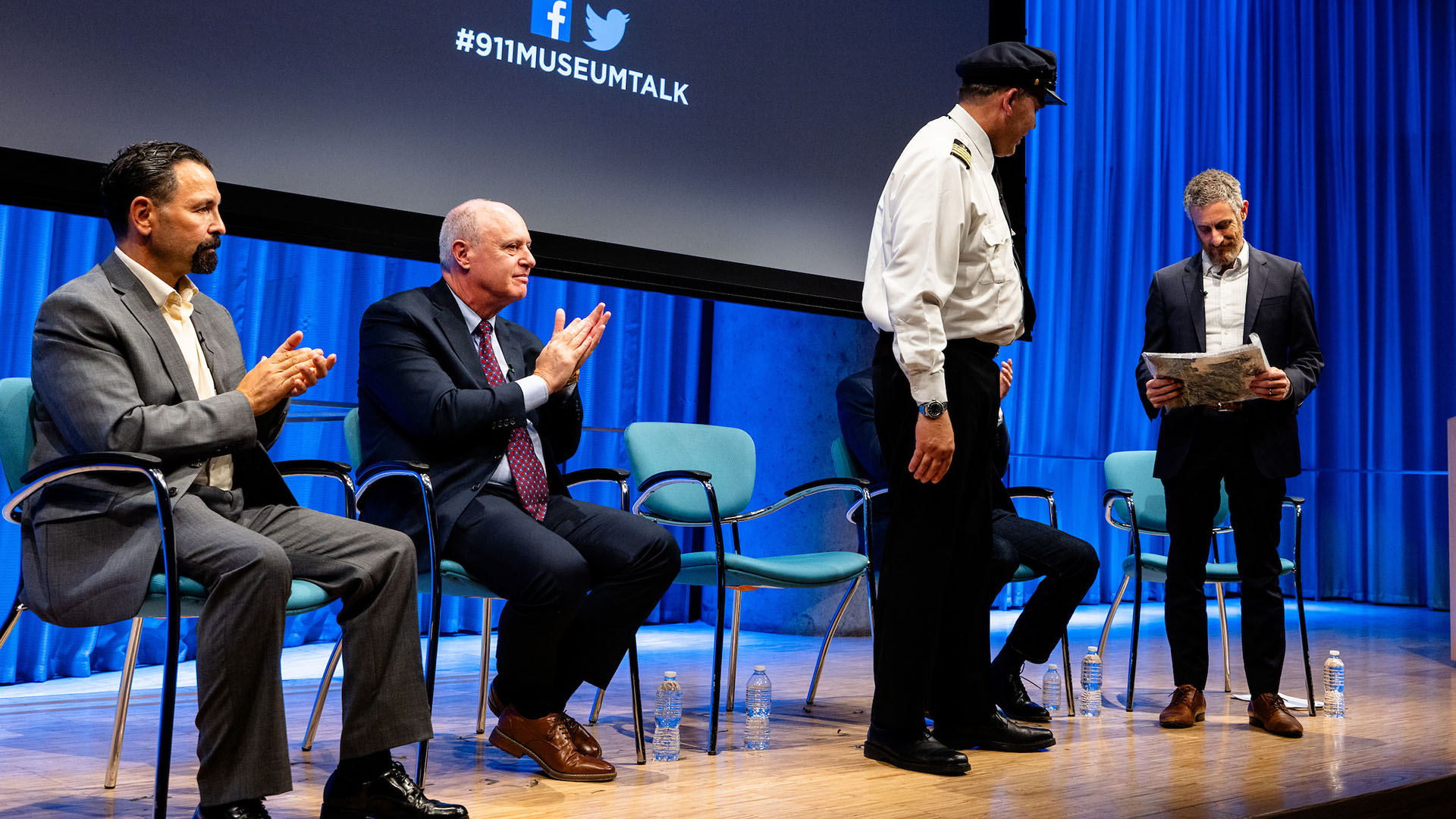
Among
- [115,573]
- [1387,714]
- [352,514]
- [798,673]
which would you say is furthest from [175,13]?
[1387,714]

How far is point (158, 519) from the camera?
1917 millimetres

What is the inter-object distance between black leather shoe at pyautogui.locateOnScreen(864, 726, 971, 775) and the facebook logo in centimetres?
223

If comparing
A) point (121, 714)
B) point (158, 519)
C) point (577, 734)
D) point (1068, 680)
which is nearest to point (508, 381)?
point (577, 734)

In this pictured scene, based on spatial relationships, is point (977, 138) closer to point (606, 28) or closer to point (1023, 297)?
point (1023, 297)

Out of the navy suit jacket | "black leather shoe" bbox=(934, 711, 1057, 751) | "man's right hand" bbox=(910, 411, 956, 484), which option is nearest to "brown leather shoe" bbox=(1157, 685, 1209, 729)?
"black leather shoe" bbox=(934, 711, 1057, 751)

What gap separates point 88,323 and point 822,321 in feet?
11.9

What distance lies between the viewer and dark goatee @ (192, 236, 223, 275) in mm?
→ 2145

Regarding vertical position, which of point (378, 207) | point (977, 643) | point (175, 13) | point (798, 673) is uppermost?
point (175, 13)

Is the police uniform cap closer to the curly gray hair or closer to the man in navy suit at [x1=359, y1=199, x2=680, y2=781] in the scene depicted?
the curly gray hair

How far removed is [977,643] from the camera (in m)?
2.77

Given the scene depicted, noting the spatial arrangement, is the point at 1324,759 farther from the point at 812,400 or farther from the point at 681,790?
the point at 812,400

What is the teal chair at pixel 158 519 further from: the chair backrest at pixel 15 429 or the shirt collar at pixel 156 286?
the shirt collar at pixel 156 286

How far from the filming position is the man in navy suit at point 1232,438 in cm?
318

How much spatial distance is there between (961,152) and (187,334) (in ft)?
5.25
